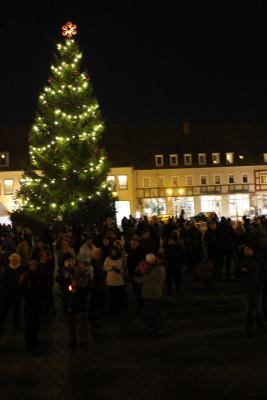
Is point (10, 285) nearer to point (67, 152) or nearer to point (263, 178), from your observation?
point (67, 152)

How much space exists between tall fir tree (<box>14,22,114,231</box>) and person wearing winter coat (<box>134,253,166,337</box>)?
19.7m

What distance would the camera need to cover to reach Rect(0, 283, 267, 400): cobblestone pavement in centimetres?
809

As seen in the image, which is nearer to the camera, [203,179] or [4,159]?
[4,159]

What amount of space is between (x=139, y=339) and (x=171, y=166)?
190ft

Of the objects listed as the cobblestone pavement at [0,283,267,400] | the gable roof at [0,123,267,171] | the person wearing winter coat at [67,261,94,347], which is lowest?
the cobblestone pavement at [0,283,267,400]

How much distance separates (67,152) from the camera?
31.5 m

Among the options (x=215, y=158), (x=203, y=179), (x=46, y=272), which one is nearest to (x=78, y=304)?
(x=46, y=272)

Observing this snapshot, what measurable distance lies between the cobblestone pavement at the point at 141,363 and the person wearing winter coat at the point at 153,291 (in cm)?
30

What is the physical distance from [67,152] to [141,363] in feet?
74.8

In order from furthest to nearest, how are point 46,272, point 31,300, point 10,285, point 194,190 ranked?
point 194,190 < point 46,272 < point 10,285 < point 31,300

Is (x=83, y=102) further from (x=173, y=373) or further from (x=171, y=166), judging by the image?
(x=171, y=166)

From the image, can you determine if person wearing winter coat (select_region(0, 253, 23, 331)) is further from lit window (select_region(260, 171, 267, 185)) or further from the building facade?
lit window (select_region(260, 171, 267, 185))

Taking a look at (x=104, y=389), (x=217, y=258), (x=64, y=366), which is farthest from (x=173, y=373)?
(x=217, y=258)

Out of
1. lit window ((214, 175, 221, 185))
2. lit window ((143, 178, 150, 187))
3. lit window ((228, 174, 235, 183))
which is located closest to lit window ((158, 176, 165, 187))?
lit window ((143, 178, 150, 187))
